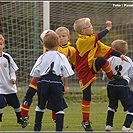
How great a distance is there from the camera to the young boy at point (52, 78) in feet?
23.7

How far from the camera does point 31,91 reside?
28.2 ft

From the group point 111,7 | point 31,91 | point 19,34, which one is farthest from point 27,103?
point 111,7

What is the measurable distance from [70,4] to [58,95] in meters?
9.50

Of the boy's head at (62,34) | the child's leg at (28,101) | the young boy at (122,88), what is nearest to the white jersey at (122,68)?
the young boy at (122,88)

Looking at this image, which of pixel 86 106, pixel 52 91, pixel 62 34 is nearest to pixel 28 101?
pixel 86 106

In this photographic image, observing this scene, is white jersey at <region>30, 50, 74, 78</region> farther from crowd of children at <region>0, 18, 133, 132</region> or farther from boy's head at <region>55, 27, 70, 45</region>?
boy's head at <region>55, 27, 70, 45</region>

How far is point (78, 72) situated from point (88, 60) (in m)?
0.26

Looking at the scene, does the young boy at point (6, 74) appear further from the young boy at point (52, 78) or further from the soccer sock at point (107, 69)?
the soccer sock at point (107, 69)

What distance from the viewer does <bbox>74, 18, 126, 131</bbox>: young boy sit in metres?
7.89

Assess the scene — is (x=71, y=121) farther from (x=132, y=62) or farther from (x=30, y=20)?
(x=30, y=20)

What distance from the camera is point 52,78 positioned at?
285 inches

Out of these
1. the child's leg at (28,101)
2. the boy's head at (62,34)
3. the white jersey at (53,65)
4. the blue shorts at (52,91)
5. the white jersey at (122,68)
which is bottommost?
the child's leg at (28,101)

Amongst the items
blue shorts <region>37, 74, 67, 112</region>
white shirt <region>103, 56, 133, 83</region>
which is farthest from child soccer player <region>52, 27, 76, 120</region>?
blue shorts <region>37, 74, 67, 112</region>

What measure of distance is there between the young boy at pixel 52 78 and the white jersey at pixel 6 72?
1193 millimetres
